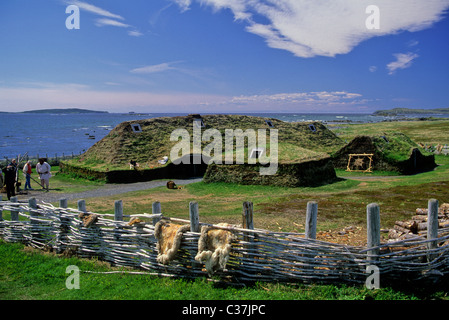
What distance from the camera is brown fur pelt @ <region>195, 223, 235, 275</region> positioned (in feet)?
18.7

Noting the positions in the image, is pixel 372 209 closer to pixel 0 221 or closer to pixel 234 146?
pixel 0 221

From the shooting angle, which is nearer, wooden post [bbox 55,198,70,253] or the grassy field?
the grassy field

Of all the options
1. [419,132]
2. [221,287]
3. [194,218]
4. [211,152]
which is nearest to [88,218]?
[194,218]

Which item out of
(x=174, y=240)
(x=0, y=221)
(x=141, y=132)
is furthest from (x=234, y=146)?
(x=174, y=240)

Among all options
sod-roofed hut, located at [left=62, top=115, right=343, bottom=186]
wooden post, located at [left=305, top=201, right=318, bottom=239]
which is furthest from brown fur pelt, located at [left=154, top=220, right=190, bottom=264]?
sod-roofed hut, located at [left=62, top=115, right=343, bottom=186]

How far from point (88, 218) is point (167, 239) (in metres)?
2.55

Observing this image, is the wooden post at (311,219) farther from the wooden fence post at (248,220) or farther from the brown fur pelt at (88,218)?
the brown fur pelt at (88,218)

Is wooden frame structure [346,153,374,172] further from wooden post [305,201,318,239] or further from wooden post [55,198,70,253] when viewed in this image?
wooden post [55,198,70,253]

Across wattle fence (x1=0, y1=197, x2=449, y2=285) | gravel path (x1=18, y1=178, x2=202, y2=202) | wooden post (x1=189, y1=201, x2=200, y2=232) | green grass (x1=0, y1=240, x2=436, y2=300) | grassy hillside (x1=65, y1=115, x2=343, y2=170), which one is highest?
grassy hillside (x1=65, y1=115, x2=343, y2=170)

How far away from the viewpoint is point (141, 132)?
31.5 meters

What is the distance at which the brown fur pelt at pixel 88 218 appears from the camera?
753cm

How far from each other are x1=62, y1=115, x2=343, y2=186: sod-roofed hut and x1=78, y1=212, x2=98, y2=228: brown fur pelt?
14173mm

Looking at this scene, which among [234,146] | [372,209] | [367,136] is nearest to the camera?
[372,209]
